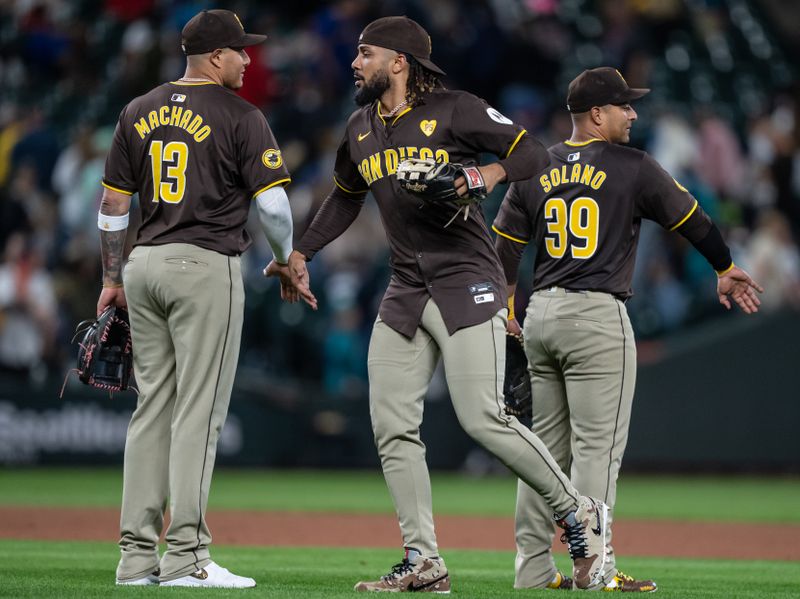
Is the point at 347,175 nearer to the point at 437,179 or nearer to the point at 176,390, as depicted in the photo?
the point at 437,179

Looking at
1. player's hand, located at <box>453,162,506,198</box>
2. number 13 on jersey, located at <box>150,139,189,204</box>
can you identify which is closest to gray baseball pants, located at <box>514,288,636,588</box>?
player's hand, located at <box>453,162,506,198</box>

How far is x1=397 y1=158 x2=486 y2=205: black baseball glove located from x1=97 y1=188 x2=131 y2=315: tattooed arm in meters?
1.37

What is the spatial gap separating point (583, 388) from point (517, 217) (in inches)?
36.3

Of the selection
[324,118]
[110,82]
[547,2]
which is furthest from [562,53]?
[110,82]

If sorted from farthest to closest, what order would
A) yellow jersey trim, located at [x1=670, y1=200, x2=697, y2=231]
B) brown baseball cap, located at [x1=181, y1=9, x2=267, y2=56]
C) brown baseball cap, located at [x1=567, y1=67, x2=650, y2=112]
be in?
brown baseball cap, located at [x1=567, y1=67, x2=650, y2=112]
yellow jersey trim, located at [x1=670, y1=200, x2=697, y2=231]
brown baseball cap, located at [x1=181, y1=9, x2=267, y2=56]

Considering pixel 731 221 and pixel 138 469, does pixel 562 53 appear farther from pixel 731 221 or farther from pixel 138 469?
pixel 138 469

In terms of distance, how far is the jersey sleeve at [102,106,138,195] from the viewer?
632 centimetres

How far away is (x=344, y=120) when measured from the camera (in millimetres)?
16969

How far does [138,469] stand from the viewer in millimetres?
6262

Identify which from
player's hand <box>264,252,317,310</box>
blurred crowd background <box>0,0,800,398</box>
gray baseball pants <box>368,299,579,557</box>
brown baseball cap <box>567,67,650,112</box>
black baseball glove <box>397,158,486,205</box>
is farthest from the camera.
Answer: blurred crowd background <box>0,0,800,398</box>

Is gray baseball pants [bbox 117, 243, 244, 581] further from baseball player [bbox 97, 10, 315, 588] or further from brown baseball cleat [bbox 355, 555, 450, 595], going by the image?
brown baseball cleat [bbox 355, 555, 450, 595]

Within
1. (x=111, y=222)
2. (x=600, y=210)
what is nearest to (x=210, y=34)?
(x=111, y=222)

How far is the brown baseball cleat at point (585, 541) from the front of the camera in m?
6.13

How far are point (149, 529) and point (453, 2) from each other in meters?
13.1
